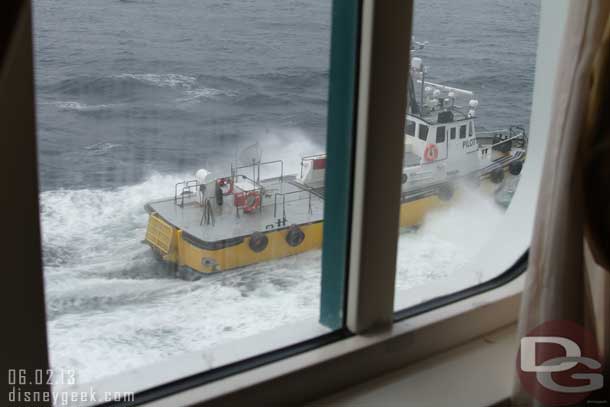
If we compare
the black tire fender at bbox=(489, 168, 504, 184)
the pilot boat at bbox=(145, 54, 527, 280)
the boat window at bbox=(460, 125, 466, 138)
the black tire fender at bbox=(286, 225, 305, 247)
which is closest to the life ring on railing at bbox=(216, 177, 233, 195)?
the pilot boat at bbox=(145, 54, 527, 280)

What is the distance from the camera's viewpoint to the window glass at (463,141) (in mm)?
1114

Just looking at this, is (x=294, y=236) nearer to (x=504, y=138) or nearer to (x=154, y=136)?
(x=154, y=136)

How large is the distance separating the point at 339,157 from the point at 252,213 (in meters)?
0.15

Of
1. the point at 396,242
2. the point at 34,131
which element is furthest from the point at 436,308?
the point at 34,131

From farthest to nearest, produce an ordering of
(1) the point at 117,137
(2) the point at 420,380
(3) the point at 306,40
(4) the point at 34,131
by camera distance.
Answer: (2) the point at 420,380
(3) the point at 306,40
(1) the point at 117,137
(4) the point at 34,131

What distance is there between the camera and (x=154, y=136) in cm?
85

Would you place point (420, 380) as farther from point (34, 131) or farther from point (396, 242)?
point (34, 131)

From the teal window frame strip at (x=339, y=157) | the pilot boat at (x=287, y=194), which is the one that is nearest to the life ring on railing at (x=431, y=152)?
the pilot boat at (x=287, y=194)

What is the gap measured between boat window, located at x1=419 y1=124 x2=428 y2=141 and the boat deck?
21cm

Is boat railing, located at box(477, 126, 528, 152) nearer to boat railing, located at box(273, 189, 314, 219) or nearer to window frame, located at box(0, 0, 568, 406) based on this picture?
window frame, located at box(0, 0, 568, 406)

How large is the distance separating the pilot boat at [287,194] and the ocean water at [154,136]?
0.02m

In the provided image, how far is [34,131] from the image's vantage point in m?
0.65

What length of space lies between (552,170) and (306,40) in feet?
1.23

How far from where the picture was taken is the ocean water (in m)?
0.78
